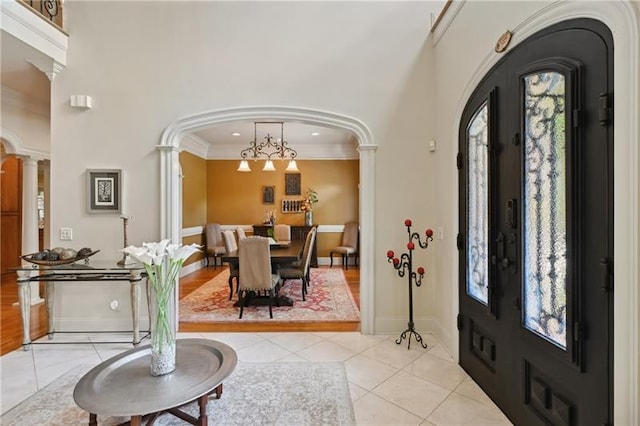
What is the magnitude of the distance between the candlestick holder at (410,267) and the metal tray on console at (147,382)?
6.27 ft

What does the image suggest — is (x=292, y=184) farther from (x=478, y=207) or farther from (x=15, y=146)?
(x=478, y=207)

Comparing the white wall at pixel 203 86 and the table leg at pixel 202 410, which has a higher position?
the white wall at pixel 203 86

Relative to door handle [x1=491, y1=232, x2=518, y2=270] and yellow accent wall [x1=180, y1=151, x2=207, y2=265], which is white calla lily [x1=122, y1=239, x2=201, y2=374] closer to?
door handle [x1=491, y1=232, x2=518, y2=270]

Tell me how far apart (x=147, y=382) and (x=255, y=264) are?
2205mm

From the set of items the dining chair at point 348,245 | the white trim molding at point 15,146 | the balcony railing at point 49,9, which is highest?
the balcony railing at point 49,9

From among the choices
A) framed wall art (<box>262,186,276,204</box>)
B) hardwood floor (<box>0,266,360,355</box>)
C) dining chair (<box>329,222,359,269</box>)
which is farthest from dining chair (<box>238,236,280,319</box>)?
framed wall art (<box>262,186,276,204</box>)

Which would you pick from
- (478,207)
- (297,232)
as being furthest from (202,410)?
(297,232)

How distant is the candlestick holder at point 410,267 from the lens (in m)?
3.26

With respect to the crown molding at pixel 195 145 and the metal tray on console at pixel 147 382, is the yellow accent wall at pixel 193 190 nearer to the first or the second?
the crown molding at pixel 195 145

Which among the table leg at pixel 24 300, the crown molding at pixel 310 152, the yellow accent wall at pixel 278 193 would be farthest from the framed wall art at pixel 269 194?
the table leg at pixel 24 300

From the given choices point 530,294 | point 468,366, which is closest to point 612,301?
point 530,294

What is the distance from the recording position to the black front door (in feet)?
4.66

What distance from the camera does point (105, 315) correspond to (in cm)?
356

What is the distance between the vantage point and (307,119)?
3613 mm
